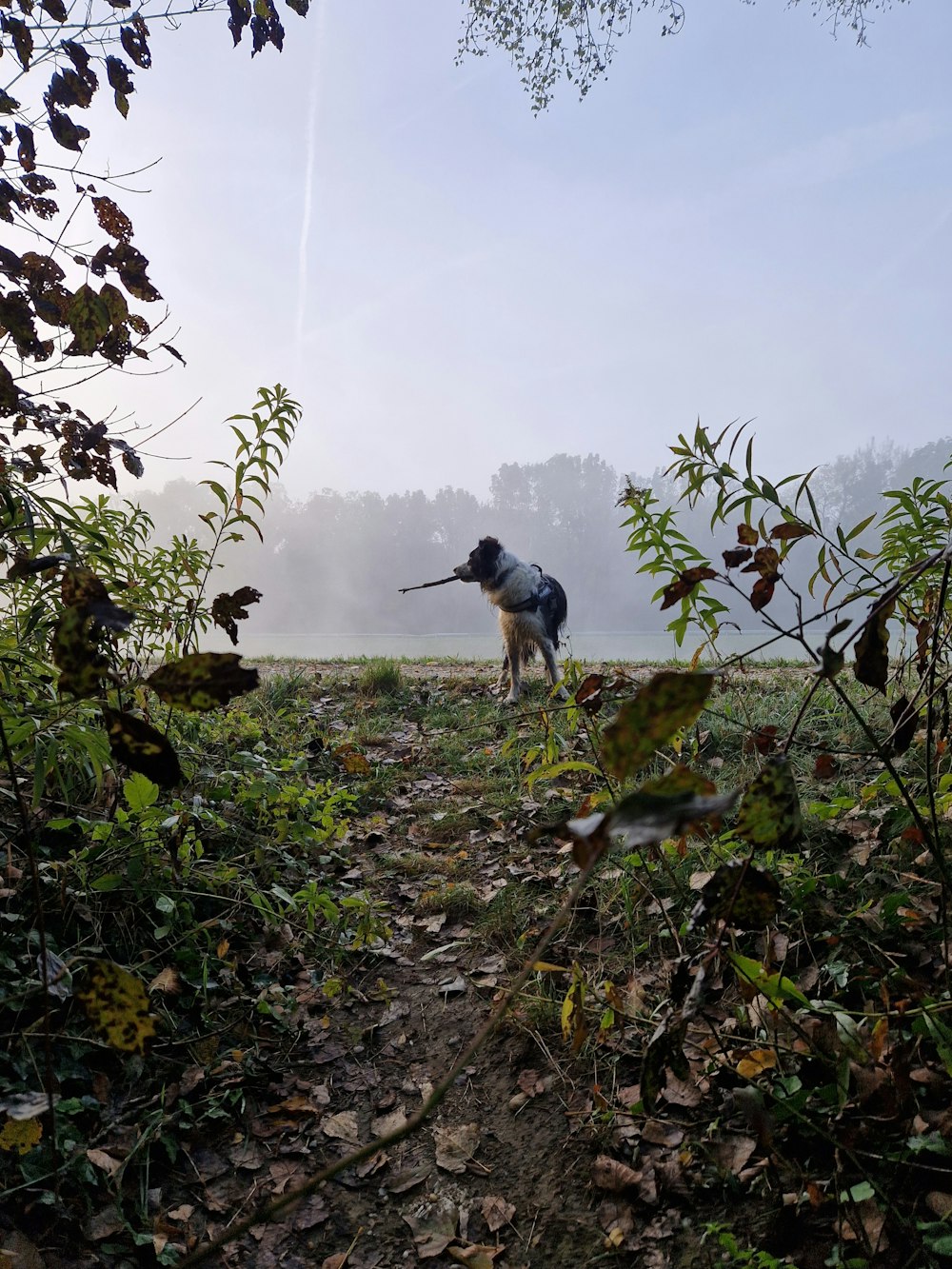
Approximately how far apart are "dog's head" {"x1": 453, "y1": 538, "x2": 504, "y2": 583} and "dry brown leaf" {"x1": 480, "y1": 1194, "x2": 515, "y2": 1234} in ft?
19.4

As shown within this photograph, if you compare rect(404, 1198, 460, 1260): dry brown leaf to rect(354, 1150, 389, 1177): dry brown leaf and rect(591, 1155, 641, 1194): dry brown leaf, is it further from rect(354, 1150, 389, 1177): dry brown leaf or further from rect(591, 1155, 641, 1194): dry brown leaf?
rect(591, 1155, 641, 1194): dry brown leaf

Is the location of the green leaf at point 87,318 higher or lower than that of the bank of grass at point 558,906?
higher

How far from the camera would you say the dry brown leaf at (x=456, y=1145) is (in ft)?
6.17

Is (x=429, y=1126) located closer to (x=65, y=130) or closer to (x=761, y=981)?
(x=761, y=981)

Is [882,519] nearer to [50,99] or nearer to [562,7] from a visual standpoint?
[50,99]

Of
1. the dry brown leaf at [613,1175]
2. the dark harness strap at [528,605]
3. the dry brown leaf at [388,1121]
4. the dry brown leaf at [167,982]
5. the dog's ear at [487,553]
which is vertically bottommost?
the dry brown leaf at [388,1121]

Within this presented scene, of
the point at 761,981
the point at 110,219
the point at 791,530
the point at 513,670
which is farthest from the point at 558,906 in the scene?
the point at 513,670

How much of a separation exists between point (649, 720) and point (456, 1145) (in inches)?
74.1

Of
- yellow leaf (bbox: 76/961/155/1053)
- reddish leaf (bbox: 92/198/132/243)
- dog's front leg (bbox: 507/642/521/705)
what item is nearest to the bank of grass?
yellow leaf (bbox: 76/961/155/1053)

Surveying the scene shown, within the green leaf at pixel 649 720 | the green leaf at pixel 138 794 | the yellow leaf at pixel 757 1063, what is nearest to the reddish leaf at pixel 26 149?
the green leaf at pixel 138 794

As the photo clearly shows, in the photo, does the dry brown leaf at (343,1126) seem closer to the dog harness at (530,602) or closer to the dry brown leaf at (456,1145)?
the dry brown leaf at (456,1145)

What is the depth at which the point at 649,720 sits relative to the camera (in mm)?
578

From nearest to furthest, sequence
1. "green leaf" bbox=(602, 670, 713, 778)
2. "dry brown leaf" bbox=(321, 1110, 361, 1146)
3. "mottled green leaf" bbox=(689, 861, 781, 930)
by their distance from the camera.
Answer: "green leaf" bbox=(602, 670, 713, 778)
"mottled green leaf" bbox=(689, 861, 781, 930)
"dry brown leaf" bbox=(321, 1110, 361, 1146)

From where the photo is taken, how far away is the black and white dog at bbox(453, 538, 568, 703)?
7.23 meters
